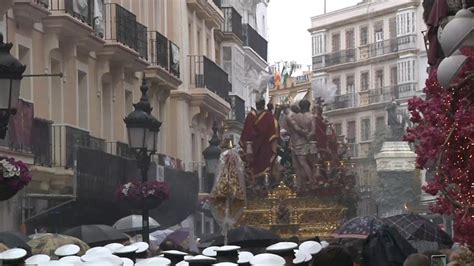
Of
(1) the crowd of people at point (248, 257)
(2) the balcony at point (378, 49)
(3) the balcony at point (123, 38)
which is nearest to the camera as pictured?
(1) the crowd of people at point (248, 257)

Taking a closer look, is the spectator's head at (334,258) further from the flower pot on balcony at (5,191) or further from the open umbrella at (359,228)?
the open umbrella at (359,228)

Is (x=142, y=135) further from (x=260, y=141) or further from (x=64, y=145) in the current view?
(x=64, y=145)

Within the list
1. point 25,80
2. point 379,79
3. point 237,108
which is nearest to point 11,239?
point 25,80

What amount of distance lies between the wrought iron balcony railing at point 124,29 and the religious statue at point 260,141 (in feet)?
29.1

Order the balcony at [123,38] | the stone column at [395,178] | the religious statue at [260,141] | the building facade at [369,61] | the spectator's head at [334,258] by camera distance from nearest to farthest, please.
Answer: the spectator's head at [334,258], the religious statue at [260,141], the balcony at [123,38], the stone column at [395,178], the building facade at [369,61]

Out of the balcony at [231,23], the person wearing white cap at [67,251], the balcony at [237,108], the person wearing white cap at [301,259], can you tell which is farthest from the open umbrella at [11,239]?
the balcony at [231,23]

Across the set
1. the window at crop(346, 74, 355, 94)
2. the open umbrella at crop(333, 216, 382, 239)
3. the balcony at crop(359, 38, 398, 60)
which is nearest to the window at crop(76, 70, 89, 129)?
the open umbrella at crop(333, 216, 382, 239)

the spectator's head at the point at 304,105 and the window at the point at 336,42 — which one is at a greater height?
the window at the point at 336,42

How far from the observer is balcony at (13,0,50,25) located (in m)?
29.1

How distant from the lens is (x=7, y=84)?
15125mm

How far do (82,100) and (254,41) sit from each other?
28751mm

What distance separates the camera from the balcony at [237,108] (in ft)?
182

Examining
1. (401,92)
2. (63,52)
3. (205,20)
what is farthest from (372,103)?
(63,52)

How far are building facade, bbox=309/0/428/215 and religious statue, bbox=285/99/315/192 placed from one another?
1918 centimetres
